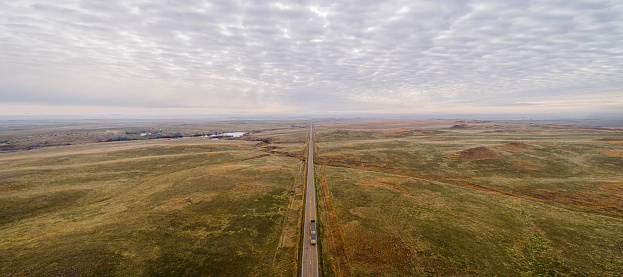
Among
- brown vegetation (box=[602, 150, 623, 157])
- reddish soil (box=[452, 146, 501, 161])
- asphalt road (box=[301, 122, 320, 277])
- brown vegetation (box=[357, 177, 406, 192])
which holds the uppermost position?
brown vegetation (box=[602, 150, 623, 157])

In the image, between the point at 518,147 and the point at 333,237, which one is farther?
the point at 518,147

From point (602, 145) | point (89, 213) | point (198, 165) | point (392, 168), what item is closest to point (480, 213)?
point (392, 168)

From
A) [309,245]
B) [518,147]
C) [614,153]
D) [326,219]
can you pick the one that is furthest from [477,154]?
[309,245]

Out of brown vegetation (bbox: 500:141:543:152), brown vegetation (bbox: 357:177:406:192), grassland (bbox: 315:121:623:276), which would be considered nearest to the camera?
grassland (bbox: 315:121:623:276)

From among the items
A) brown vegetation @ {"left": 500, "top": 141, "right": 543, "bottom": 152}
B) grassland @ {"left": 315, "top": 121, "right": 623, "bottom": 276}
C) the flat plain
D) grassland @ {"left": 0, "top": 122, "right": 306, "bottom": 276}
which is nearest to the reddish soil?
grassland @ {"left": 315, "top": 121, "right": 623, "bottom": 276}

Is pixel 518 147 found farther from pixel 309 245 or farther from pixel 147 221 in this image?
pixel 147 221

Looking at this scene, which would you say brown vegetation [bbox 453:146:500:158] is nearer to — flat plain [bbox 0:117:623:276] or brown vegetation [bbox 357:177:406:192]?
flat plain [bbox 0:117:623:276]

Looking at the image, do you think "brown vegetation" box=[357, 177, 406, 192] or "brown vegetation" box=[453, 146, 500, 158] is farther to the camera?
"brown vegetation" box=[453, 146, 500, 158]
